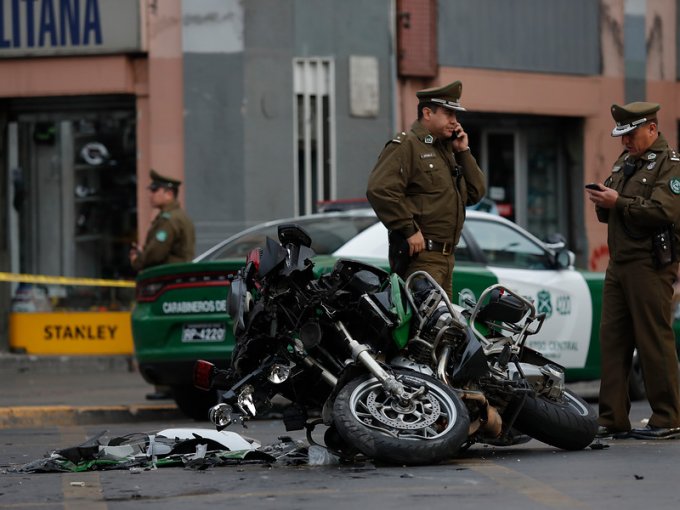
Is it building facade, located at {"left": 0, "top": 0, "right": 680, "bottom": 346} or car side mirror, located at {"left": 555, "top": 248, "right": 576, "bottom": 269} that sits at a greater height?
building facade, located at {"left": 0, "top": 0, "right": 680, "bottom": 346}

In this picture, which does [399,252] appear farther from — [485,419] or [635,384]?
[635,384]

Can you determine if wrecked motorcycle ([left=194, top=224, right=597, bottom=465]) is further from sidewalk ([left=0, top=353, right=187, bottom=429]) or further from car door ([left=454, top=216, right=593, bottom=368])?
sidewalk ([left=0, top=353, right=187, bottom=429])

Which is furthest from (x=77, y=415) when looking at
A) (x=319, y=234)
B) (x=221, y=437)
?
(x=221, y=437)

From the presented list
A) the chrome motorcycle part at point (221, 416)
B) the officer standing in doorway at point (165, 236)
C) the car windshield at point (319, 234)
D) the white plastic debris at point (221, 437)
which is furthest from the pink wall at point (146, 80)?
the chrome motorcycle part at point (221, 416)

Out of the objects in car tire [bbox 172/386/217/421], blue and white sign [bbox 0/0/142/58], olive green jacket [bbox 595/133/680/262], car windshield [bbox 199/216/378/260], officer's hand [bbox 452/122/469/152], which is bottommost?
car tire [bbox 172/386/217/421]

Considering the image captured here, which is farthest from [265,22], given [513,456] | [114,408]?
[513,456]

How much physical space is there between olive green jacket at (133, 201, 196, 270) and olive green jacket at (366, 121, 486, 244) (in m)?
4.97

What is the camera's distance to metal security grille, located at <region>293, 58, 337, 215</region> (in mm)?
18406

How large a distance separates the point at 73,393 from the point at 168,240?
1845 mm

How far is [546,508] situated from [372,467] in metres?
1.48

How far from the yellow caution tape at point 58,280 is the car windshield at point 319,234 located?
5919 mm

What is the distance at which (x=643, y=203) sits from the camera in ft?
30.4

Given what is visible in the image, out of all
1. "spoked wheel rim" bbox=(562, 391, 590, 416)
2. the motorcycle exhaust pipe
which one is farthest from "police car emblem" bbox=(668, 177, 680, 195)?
the motorcycle exhaust pipe

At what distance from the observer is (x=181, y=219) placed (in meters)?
14.1
